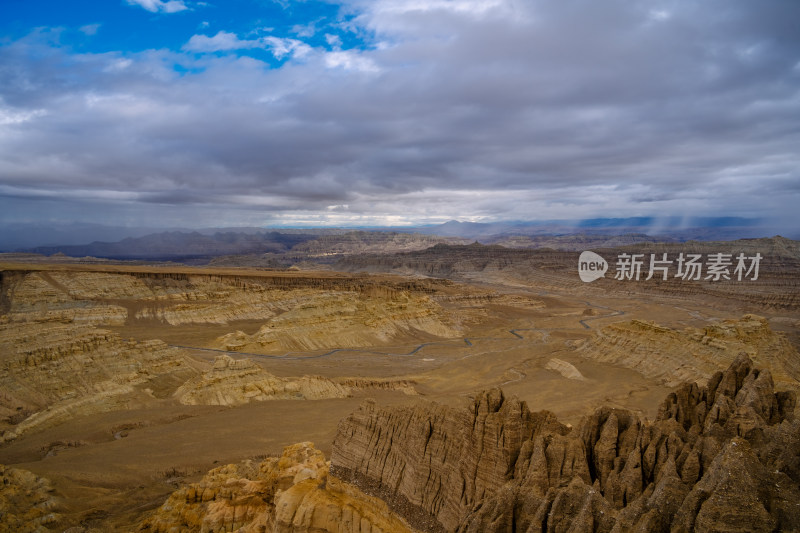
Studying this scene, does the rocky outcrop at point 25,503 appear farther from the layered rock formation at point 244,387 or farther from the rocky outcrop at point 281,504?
the layered rock formation at point 244,387

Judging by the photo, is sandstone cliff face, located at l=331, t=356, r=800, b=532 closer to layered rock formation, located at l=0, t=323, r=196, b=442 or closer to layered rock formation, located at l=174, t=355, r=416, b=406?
layered rock formation, located at l=174, t=355, r=416, b=406

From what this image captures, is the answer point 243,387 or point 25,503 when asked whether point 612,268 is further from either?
point 25,503

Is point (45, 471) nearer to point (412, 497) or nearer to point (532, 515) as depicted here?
point (412, 497)

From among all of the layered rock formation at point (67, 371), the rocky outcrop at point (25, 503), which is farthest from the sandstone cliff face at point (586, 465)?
the layered rock formation at point (67, 371)

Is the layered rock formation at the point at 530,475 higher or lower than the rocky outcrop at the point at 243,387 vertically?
higher

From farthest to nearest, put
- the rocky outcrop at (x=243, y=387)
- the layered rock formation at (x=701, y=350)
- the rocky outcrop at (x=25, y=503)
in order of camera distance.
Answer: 1. the layered rock formation at (x=701, y=350)
2. the rocky outcrop at (x=243, y=387)
3. the rocky outcrop at (x=25, y=503)

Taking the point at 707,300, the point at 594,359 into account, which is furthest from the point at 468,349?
the point at 707,300

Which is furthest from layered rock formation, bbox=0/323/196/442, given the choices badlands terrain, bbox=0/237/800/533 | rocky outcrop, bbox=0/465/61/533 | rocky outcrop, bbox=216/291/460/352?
rocky outcrop, bbox=216/291/460/352
